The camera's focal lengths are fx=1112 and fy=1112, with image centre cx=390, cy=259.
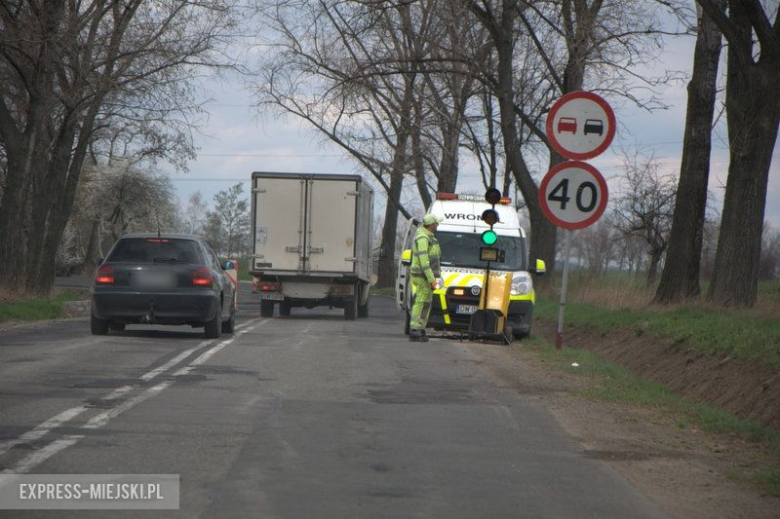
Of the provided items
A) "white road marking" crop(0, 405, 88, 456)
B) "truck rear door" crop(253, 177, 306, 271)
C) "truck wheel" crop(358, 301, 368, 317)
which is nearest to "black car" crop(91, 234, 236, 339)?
"white road marking" crop(0, 405, 88, 456)

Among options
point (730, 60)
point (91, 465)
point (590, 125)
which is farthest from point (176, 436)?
point (730, 60)

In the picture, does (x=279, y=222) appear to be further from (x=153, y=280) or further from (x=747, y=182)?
(x=747, y=182)

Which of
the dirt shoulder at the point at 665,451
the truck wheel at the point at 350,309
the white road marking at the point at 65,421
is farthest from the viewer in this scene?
the truck wheel at the point at 350,309

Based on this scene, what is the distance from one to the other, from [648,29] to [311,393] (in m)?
15.8

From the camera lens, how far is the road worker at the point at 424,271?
53.4 feet

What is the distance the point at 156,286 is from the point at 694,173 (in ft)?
30.1

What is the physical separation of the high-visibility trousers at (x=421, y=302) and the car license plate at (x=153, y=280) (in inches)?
141

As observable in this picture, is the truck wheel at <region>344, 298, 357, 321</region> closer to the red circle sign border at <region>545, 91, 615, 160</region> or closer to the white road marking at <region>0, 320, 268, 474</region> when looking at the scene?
the red circle sign border at <region>545, 91, 615, 160</region>

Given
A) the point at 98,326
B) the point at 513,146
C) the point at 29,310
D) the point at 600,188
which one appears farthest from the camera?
the point at 513,146

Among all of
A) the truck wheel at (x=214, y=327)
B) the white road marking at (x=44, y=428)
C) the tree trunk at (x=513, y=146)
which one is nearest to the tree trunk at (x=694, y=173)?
the truck wheel at (x=214, y=327)

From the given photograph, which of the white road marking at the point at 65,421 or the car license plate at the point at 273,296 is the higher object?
the car license plate at the point at 273,296

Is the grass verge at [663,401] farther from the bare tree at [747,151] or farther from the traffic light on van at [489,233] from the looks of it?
the bare tree at [747,151]

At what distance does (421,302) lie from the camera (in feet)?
54.8

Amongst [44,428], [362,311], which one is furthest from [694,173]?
[44,428]
